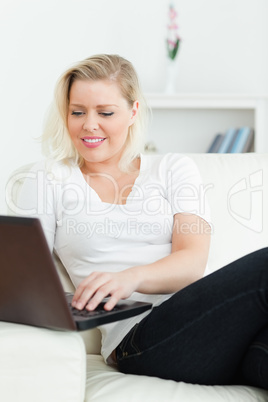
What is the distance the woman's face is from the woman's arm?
0.94 feet

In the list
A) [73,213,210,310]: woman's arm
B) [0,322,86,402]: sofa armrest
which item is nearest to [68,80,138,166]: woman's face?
[73,213,210,310]: woman's arm

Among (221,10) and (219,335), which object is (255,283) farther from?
(221,10)

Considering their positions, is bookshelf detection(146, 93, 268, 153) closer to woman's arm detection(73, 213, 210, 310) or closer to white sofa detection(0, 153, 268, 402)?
woman's arm detection(73, 213, 210, 310)

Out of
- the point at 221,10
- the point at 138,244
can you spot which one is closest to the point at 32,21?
the point at 221,10

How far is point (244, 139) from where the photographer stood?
3402 millimetres

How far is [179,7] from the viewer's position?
3490 millimetres

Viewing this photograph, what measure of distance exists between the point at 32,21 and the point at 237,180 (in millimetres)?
1748

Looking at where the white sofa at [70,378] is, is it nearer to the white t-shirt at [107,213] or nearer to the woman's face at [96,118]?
the white t-shirt at [107,213]

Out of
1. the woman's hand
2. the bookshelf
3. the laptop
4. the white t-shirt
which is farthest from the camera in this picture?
the bookshelf

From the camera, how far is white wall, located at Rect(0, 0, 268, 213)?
127 inches

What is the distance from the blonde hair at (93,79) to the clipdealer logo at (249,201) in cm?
33

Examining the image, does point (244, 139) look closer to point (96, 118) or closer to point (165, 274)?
point (96, 118)

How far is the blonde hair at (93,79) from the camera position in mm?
1740

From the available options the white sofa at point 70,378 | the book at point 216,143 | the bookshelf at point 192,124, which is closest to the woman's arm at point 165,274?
the white sofa at point 70,378
